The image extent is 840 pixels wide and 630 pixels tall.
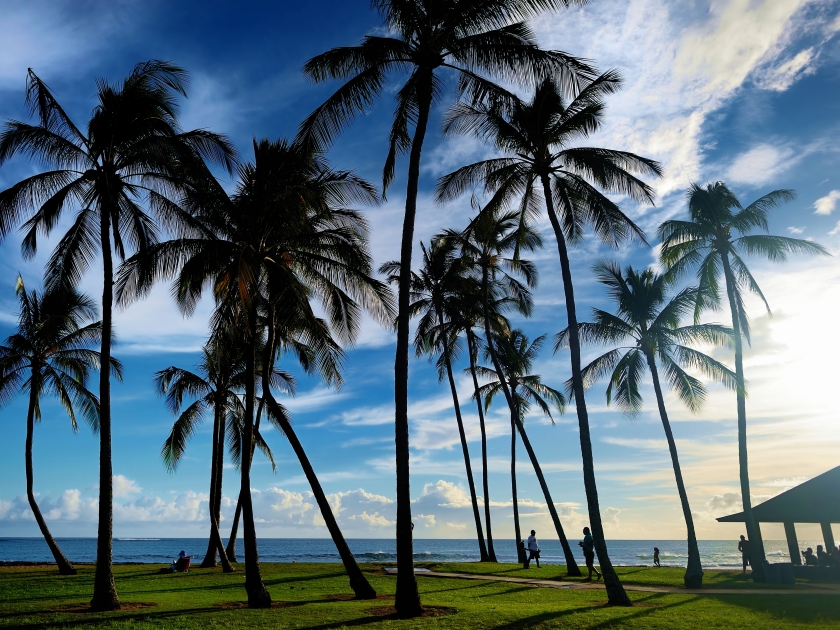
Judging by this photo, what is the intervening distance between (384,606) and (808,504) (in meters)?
16.4

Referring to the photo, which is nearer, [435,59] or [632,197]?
[435,59]

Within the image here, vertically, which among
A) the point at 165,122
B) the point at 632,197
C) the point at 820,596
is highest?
the point at 165,122

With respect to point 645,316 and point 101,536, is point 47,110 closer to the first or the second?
point 101,536

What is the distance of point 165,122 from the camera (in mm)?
14664

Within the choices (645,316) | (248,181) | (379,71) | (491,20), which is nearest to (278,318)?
(248,181)

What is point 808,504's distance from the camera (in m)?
20.7

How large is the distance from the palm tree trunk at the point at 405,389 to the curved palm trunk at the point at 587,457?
173 inches

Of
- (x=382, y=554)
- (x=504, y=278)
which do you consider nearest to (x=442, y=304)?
(x=504, y=278)

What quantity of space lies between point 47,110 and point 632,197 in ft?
49.6

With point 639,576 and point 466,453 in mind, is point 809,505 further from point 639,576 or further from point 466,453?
point 466,453

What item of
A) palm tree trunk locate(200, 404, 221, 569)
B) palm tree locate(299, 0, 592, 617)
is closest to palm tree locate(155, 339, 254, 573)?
palm tree trunk locate(200, 404, 221, 569)

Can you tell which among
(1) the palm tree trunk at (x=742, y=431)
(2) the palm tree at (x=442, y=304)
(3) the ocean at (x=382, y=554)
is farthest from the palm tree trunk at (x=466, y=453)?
(3) the ocean at (x=382, y=554)

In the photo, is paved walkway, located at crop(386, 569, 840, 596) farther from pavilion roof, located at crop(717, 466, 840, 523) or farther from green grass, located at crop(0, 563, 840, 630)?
pavilion roof, located at crop(717, 466, 840, 523)

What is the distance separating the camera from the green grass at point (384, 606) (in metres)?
10.2
